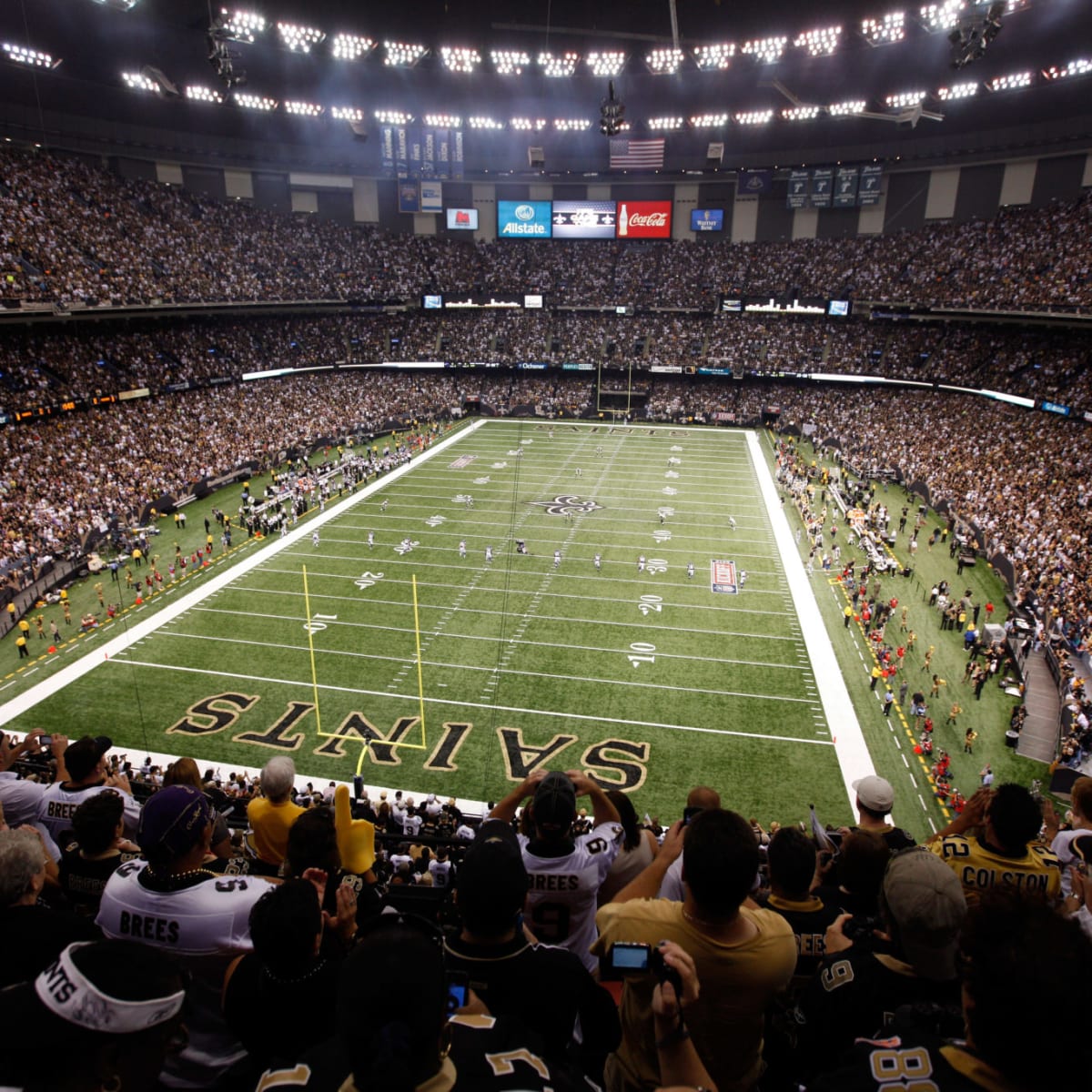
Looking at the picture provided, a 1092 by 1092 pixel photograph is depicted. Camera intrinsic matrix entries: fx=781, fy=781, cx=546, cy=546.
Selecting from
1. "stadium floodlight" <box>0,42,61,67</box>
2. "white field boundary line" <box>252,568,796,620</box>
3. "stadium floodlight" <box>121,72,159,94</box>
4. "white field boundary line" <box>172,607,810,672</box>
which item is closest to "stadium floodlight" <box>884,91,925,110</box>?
"white field boundary line" <box>252,568,796,620</box>

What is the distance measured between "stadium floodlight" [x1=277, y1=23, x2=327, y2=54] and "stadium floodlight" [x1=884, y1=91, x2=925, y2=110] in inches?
1402

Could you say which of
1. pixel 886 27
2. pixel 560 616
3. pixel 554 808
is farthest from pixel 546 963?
pixel 886 27

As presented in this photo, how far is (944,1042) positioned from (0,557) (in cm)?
2990

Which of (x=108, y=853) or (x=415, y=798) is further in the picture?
(x=415, y=798)

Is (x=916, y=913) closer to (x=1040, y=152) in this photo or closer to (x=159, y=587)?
(x=159, y=587)

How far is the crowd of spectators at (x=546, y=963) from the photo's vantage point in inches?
88.2

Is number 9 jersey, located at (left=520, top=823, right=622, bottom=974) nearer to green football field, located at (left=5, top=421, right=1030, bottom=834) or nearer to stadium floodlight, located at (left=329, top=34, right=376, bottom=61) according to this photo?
green football field, located at (left=5, top=421, right=1030, bottom=834)

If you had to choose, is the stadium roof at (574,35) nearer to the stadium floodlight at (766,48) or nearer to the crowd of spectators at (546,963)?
the stadium floodlight at (766,48)

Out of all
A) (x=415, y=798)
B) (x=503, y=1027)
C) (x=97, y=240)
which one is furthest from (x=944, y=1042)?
(x=97, y=240)

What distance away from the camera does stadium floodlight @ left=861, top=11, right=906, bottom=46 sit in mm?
41828

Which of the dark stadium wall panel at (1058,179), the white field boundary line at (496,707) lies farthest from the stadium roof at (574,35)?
the white field boundary line at (496,707)

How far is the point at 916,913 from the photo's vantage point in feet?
10.8

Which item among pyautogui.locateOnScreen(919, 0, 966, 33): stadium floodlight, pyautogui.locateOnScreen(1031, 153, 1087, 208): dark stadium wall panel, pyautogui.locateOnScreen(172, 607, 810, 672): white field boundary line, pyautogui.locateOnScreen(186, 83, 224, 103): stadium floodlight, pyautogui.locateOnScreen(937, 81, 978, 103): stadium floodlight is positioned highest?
pyautogui.locateOnScreen(919, 0, 966, 33): stadium floodlight

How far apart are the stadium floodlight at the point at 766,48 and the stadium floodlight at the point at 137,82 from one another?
3582 cm
